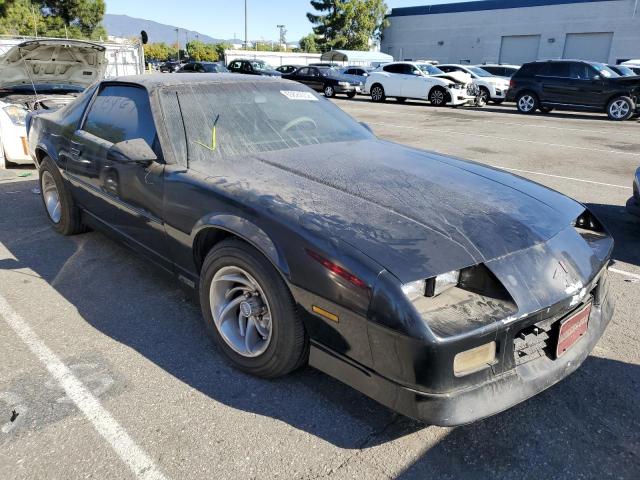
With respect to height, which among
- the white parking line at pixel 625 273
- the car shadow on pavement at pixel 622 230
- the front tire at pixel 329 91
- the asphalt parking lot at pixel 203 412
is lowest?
the asphalt parking lot at pixel 203 412

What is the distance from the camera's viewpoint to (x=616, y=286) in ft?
12.6

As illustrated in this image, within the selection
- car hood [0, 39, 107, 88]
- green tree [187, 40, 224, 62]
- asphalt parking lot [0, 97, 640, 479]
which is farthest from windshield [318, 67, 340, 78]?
green tree [187, 40, 224, 62]

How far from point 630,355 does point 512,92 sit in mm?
16452

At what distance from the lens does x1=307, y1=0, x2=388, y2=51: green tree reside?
50219 millimetres

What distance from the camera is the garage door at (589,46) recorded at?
37906 mm

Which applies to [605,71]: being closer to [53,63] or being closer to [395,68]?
[395,68]

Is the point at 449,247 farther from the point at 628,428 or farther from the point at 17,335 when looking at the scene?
the point at 17,335

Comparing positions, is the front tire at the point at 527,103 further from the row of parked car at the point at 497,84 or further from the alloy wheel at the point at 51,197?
the alloy wheel at the point at 51,197

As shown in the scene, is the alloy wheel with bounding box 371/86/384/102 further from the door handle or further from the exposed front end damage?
the exposed front end damage

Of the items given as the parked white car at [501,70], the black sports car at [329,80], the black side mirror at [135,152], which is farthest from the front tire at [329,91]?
the black side mirror at [135,152]

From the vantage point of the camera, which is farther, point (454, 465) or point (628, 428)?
point (628, 428)

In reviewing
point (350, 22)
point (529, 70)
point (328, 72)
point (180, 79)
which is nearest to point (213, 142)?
point (180, 79)

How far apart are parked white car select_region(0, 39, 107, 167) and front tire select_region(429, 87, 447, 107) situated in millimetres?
13411

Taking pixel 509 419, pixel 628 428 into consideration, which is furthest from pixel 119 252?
pixel 628 428
